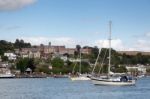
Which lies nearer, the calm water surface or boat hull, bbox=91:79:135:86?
the calm water surface

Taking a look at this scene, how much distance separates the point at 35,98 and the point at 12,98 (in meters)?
2.43

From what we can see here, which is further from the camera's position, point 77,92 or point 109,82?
point 109,82

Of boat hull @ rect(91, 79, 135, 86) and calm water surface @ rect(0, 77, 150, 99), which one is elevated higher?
boat hull @ rect(91, 79, 135, 86)

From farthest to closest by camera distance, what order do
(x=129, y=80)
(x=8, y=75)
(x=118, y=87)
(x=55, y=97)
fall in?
(x=8, y=75) < (x=129, y=80) < (x=118, y=87) < (x=55, y=97)

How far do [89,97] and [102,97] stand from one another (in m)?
1.39

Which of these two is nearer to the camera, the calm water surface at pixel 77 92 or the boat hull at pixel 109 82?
the calm water surface at pixel 77 92

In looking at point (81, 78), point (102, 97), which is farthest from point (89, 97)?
point (81, 78)

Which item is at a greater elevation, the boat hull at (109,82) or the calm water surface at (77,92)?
the boat hull at (109,82)

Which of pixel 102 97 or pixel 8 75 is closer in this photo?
pixel 102 97

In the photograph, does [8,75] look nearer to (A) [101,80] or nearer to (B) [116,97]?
(A) [101,80]

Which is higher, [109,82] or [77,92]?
[109,82]

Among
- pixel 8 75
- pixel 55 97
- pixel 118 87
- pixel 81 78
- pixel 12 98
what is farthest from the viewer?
pixel 8 75

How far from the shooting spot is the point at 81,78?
13138cm

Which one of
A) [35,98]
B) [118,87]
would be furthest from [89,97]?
[118,87]
